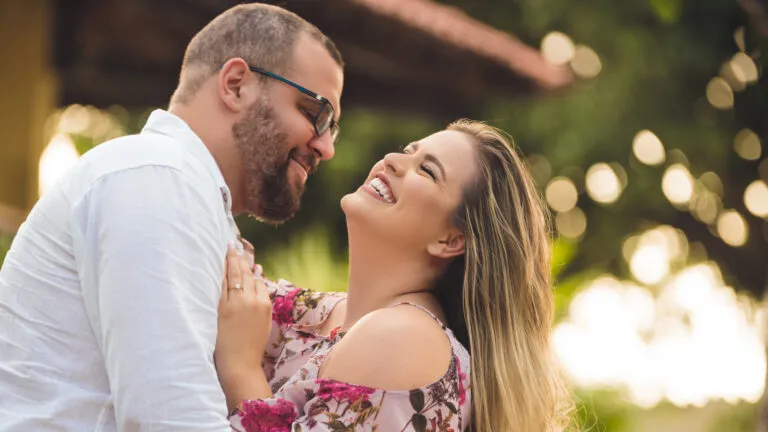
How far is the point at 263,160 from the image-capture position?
331cm

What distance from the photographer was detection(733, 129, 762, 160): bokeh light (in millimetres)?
14703

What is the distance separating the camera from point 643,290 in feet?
50.9

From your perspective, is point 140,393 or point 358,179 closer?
point 140,393

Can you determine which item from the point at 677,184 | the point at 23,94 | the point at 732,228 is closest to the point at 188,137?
the point at 23,94

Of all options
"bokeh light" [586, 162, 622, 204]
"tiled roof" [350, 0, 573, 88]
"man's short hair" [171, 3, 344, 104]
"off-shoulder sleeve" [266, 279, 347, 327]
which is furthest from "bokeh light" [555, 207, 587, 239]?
"man's short hair" [171, 3, 344, 104]

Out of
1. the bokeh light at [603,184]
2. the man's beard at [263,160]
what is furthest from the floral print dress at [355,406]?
the bokeh light at [603,184]

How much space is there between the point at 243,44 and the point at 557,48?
12792 mm

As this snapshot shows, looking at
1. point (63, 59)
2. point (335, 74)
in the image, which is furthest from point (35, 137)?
point (335, 74)

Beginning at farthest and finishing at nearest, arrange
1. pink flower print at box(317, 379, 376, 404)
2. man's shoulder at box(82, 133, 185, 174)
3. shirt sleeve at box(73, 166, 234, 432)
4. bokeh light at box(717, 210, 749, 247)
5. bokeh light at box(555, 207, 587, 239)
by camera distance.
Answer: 1. bokeh light at box(555, 207, 587, 239)
2. bokeh light at box(717, 210, 749, 247)
3. pink flower print at box(317, 379, 376, 404)
4. man's shoulder at box(82, 133, 185, 174)
5. shirt sleeve at box(73, 166, 234, 432)

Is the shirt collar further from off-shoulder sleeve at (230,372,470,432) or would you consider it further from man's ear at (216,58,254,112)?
off-shoulder sleeve at (230,372,470,432)

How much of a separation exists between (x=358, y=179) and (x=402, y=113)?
589 centimetres

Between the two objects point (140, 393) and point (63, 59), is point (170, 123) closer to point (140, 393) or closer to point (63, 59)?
point (140, 393)

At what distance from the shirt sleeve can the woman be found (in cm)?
25

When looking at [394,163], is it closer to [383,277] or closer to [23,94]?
[383,277]
